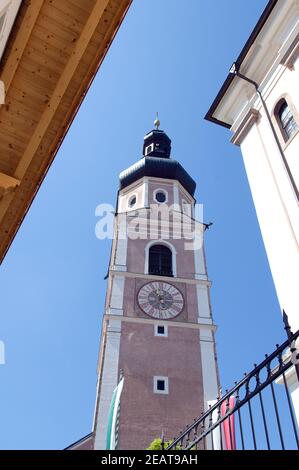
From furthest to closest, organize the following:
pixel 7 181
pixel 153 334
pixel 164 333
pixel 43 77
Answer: pixel 164 333 < pixel 153 334 < pixel 7 181 < pixel 43 77

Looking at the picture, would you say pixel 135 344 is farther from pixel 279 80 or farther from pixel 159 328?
pixel 279 80

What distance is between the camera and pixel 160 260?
26.1m

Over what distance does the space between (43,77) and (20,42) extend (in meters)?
0.49

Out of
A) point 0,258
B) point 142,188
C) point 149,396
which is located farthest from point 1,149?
point 142,188

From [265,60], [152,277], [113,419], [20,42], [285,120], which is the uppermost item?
[152,277]

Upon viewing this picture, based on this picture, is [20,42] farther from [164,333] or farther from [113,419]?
[164,333]

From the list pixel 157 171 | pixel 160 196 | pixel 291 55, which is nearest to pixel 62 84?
pixel 291 55

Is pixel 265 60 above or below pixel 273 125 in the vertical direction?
above

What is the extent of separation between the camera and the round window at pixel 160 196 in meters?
31.0

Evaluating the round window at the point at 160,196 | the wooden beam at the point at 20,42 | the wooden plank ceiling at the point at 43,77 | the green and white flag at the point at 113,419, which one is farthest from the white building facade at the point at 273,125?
the round window at the point at 160,196

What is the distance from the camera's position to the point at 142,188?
105 ft

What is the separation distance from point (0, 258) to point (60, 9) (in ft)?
9.73

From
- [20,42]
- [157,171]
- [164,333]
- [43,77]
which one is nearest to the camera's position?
[20,42]

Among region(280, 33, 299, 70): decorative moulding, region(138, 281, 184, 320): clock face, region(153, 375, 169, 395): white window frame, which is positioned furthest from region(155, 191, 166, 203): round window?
region(280, 33, 299, 70): decorative moulding
